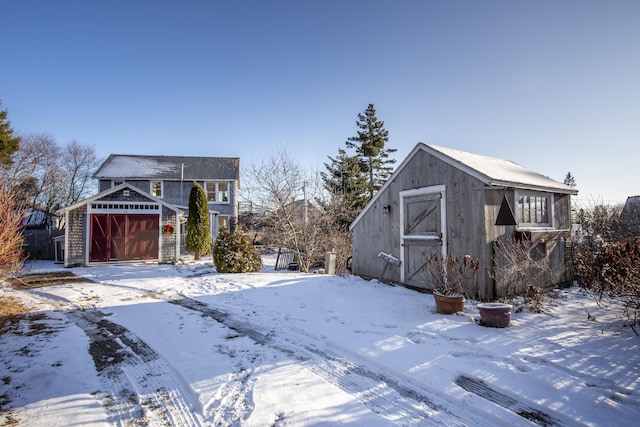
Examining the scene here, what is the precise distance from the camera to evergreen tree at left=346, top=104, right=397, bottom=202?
26.1 m

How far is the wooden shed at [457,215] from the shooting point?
21.8ft

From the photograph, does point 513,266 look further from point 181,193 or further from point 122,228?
point 181,193

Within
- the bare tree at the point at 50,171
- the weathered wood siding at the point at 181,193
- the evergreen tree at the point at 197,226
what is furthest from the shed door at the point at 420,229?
the bare tree at the point at 50,171

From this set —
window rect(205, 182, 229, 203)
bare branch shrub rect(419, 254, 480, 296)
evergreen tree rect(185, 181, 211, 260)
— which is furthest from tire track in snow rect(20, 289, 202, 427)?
window rect(205, 182, 229, 203)

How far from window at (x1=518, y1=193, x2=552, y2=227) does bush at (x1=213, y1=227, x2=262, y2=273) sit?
8.36 metres

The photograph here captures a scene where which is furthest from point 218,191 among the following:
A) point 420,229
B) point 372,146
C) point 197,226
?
point 420,229

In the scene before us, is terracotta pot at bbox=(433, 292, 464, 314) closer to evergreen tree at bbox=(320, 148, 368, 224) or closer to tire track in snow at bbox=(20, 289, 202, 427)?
tire track in snow at bbox=(20, 289, 202, 427)

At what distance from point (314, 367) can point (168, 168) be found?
78.8 ft

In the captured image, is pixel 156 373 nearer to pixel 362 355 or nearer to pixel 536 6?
pixel 362 355

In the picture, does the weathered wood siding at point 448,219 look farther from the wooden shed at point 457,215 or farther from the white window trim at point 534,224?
the white window trim at point 534,224

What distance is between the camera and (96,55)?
917 centimetres

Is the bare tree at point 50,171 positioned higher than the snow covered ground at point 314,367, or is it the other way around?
the bare tree at point 50,171

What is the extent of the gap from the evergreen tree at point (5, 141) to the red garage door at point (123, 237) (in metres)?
9.40

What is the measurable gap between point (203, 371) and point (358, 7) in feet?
31.1
